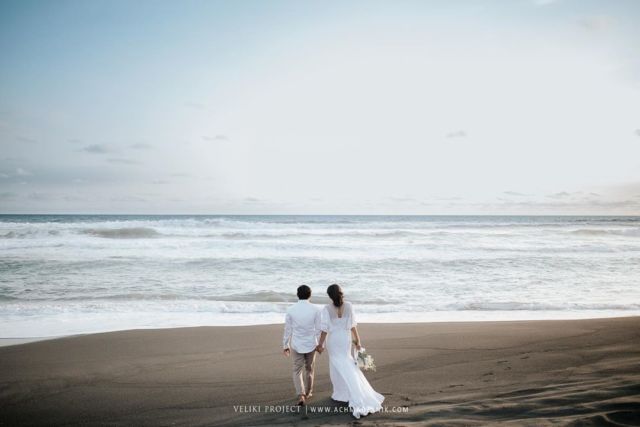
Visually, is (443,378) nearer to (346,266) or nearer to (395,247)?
(346,266)

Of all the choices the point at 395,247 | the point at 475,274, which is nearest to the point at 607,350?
the point at 475,274

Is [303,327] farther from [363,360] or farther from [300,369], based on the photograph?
[363,360]

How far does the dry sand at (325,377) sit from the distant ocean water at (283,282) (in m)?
1.73

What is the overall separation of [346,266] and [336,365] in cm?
1311

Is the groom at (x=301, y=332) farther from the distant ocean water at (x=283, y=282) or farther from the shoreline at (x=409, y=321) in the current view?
the distant ocean water at (x=283, y=282)

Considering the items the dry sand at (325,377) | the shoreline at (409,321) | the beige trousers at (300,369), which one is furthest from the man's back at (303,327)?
the shoreline at (409,321)

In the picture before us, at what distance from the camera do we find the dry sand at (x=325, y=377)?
4.73 m

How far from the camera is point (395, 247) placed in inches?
1031

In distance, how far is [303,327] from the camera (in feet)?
17.5

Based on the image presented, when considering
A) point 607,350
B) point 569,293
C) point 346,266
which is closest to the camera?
point 607,350

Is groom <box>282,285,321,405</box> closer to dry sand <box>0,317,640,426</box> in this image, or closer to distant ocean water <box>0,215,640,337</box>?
dry sand <box>0,317,640,426</box>

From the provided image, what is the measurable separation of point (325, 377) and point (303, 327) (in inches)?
57.6

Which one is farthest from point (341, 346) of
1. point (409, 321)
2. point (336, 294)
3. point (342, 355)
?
point (409, 321)

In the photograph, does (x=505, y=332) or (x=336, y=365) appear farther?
(x=505, y=332)
